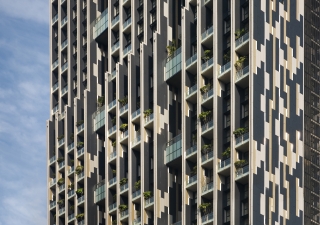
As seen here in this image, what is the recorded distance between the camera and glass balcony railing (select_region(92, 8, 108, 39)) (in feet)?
507

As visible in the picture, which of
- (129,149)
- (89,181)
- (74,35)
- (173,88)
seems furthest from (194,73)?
(74,35)

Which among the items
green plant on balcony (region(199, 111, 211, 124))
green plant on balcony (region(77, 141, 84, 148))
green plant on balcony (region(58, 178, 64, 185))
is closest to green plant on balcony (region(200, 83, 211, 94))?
green plant on balcony (region(199, 111, 211, 124))

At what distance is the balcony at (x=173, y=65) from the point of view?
133875mm

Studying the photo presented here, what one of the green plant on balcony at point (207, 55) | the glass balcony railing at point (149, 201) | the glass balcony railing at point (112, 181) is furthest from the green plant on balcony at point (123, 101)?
Result: the green plant on balcony at point (207, 55)

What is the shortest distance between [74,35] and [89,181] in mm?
26948

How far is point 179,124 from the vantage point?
5359 inches

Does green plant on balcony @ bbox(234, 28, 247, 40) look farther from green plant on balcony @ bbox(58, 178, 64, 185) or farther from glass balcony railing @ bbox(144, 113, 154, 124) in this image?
green plant on balcony @ bbox(58, 178, 64, 185)

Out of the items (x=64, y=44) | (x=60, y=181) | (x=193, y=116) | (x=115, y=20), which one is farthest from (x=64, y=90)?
(x=193, y=116)

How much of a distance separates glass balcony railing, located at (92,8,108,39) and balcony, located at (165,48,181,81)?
2052 centimetres

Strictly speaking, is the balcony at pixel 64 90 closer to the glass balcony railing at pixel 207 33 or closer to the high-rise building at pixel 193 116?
the high-rise building at pixel 193 116

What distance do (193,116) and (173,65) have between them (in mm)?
8551

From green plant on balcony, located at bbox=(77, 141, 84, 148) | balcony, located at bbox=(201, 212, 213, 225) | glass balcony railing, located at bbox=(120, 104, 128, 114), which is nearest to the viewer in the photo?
balcony, located at bbox=(201, 212, 213, 225)

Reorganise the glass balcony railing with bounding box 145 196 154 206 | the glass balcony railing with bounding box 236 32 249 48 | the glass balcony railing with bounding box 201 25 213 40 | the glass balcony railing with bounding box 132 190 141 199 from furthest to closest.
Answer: the glass balcony railing with bounding box 132 190 141 199
the glass balcony railing with bounding box 145 196 154 206
the glass balcony railing with bounding box 201 25 213 40
the glass balcony railing with bounding box 236 32 249 48

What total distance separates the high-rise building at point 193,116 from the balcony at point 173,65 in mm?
185
